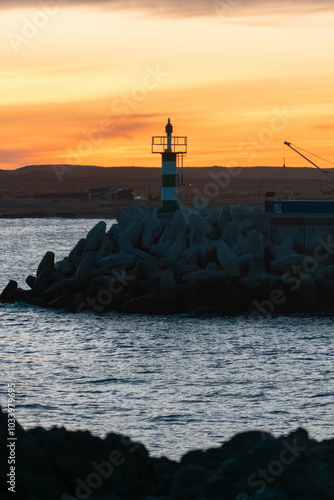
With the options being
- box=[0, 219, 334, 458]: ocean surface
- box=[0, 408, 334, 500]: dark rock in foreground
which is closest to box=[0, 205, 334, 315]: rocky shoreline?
box=[0, 219, 334, 458]: ocean surface

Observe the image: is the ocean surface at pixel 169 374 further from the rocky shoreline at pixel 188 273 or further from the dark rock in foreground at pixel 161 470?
the dark rock in foreground at pixel 161 470

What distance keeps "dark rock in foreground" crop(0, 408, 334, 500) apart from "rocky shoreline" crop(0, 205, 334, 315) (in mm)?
15325

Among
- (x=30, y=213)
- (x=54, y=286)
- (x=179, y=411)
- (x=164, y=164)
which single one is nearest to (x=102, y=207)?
(x=30, y=213)

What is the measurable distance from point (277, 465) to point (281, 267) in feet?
57.9

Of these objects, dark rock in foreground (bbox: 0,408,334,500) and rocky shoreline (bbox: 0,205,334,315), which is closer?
dark rock in foreground (bbox: 0,408,334,500)

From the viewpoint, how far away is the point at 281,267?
26109 mm

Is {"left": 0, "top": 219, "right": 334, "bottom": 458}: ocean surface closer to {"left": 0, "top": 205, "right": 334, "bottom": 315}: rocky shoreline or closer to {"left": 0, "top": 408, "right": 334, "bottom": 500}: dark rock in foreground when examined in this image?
{"left": 0, "top": 205, "right": 334, "bottom": 315}: rocky shoreline

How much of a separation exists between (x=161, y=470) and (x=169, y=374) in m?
8.81

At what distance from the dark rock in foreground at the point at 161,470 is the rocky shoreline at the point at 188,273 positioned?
15325 mm

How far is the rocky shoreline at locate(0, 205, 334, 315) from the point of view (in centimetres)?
2547

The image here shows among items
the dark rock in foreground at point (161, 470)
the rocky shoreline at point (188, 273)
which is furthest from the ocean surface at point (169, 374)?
the dark rock in foreground at point (161, 470)

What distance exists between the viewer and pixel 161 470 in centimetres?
963

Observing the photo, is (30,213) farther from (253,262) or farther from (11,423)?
(11,423)

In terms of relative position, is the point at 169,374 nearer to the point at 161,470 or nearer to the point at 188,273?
the point at 188,273
